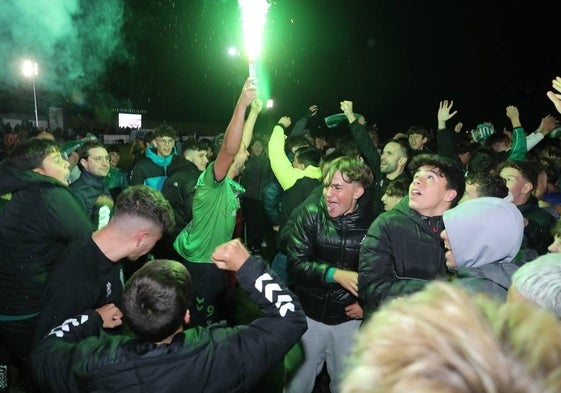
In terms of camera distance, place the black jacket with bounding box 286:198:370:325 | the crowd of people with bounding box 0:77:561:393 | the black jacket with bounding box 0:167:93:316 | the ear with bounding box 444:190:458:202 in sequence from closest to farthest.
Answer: the crowd of people with bounding box 0:77:561:393
the ear with bounding box 444:190:458:202
the black jacket with bounding box 0:167:93:316
the black jacket with bounding box 286:198:370:325

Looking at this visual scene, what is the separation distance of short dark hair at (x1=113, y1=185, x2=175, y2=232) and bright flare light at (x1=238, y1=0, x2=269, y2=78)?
142 cm

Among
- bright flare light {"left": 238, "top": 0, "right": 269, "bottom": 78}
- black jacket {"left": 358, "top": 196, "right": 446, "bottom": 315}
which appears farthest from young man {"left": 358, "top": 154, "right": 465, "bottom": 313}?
bright flare light {"left": 238, "top": 0, "right": 269, "bottom": 78}

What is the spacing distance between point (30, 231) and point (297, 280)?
225 centimetres

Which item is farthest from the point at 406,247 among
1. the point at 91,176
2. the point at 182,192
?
the point at 91,176

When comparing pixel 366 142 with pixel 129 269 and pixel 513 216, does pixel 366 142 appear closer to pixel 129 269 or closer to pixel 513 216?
pixel 513 216

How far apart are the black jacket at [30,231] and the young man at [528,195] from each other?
423cm

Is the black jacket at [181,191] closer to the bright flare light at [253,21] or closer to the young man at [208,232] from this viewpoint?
the young man at [208,232]

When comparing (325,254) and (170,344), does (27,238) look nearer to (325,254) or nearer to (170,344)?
(170,344)

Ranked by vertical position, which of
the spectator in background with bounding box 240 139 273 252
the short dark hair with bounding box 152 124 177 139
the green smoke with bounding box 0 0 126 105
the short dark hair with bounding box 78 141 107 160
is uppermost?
the green smoke with bounding box 0 0 126 105

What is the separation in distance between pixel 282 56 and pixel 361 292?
36418 millimetres

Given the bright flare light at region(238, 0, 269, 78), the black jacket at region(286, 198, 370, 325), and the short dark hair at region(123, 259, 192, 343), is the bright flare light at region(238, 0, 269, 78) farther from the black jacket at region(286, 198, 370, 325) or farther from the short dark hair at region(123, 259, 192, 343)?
the short dark hair at region(123, 259, 192, 343)

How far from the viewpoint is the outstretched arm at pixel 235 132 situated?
351cm

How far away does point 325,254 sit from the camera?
3934 millimetres

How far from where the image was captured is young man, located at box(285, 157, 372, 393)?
3.88 meters
